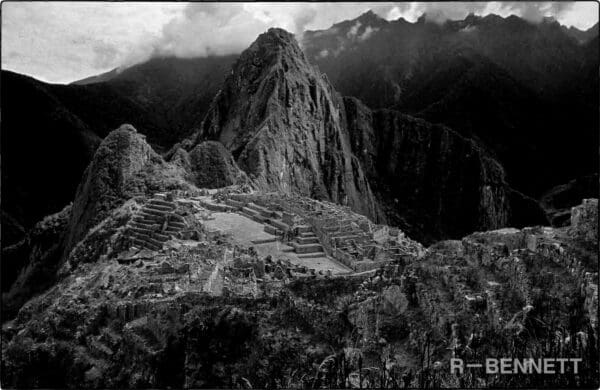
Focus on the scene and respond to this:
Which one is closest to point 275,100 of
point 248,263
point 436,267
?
point 248,263

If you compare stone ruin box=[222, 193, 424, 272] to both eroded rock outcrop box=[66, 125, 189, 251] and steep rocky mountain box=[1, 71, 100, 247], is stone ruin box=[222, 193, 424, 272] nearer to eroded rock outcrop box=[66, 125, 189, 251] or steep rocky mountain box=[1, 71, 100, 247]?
eroded rock outcrop box=[66, 125, 189, 251]

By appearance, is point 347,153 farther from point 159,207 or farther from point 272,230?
point 272,230

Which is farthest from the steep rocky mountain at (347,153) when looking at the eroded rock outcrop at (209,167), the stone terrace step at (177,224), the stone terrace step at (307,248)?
the stone terrace step at (307,248)

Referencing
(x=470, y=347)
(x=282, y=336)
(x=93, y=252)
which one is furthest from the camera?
(x=93, y=252)

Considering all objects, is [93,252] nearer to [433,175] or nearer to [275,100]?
[275,100]

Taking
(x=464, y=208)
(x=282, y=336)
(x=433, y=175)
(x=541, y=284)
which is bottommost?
(x=282, y=336)

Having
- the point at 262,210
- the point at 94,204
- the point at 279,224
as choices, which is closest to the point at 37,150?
the point at 94,204

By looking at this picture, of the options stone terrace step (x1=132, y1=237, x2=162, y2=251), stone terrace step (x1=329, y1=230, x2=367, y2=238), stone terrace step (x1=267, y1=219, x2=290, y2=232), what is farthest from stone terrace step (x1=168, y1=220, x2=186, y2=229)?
stone terrace step (x1=329, y1=230, x2=367, y2=238)
